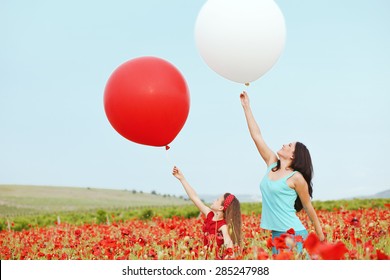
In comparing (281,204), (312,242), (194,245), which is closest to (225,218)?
(194,245)

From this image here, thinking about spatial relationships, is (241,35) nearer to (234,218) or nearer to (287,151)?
(287,151)

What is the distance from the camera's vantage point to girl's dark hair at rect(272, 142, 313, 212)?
3.04 meters

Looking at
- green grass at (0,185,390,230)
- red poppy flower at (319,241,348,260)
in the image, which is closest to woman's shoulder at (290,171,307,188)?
red poppy flower at (319,241,348,260)

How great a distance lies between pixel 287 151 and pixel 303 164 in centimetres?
14

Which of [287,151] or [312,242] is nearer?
[312,242]

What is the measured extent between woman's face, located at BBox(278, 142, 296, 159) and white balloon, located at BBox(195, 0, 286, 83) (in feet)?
2.14

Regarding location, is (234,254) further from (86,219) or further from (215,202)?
(86,219)

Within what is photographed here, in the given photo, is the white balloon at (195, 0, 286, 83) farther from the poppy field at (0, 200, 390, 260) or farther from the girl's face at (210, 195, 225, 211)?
the poppy field at (0, 200, 390, 260)

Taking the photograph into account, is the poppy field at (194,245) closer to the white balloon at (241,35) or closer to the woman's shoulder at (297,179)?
the woman's shoulder at (297,179)

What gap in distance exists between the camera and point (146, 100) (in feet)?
10.7

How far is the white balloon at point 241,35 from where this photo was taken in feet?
10.8

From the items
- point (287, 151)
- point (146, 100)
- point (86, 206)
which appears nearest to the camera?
point (287, 151)
